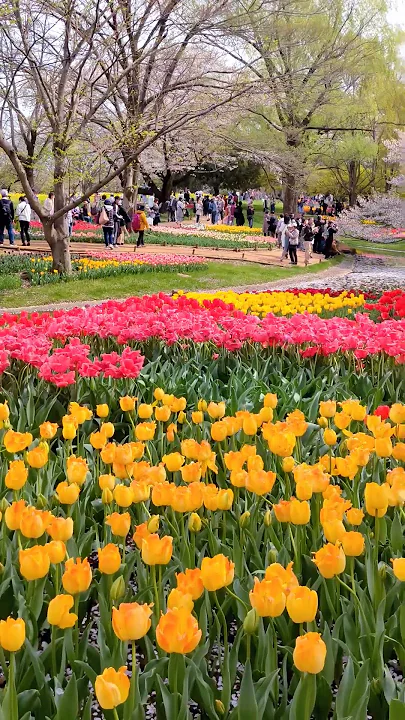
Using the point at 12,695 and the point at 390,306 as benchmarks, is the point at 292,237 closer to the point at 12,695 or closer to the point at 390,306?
the point at 390,306

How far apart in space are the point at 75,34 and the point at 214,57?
24.4 ft

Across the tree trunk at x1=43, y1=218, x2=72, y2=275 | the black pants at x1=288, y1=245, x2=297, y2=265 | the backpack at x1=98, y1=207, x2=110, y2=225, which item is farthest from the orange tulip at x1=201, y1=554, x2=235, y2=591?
the black pants at x1=288, y1=245, x2=297, y2=265

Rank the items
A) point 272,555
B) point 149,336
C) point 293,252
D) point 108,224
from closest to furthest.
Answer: point 272,555 → point 149,336 → point 108,224 → point 293,252

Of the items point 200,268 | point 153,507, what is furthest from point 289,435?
point 200,268

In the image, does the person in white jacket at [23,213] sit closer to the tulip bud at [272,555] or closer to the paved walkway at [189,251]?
the paved walkway at [189,251]

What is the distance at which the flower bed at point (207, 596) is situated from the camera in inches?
54.9

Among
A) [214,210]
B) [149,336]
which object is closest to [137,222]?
[214,210]

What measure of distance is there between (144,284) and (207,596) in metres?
13.2

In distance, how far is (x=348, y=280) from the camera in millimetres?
19094

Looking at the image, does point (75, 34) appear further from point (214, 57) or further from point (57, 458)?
point (57, 458)

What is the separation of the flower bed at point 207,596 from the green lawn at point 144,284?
33.4 feet

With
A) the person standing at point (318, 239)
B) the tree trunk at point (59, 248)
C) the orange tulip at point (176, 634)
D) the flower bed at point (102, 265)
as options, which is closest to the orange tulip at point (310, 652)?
the orange tulip at point (176, 634)

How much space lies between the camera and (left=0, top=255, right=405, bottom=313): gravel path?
51.7 ft

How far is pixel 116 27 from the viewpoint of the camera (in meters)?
14.5
